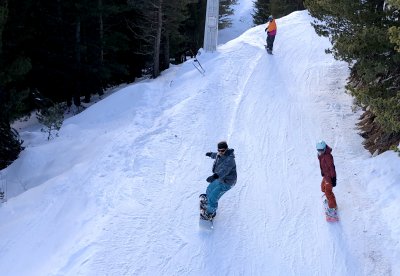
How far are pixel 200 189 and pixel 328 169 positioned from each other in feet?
9.83

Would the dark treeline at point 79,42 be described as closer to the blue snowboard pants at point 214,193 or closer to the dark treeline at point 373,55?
the dark treeline at point 373,55

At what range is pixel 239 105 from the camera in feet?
48.6

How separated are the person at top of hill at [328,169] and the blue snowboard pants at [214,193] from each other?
2.06m

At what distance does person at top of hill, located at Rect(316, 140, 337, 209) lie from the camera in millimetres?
9016

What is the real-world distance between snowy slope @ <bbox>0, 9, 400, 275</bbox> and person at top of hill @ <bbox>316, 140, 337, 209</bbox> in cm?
46

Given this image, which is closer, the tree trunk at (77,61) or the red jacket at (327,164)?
the red jacket at (327,164)

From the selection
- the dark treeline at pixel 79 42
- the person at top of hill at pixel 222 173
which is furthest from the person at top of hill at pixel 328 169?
the dark treeline at pixel 79 42

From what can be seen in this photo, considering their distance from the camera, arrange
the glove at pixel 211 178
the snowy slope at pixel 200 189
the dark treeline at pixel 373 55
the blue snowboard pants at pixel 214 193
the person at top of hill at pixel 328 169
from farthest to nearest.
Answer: the dark treeline at pixel 373 55 → the person at top of hill at pixel 328 169 → the blue snowboard pants at pixel 214 193 → the glove at pixel 211 178 → the snowy slope at pixel 200 189

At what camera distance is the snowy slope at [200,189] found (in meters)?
8.25

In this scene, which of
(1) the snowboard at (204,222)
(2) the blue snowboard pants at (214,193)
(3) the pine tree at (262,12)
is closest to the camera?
(2) the blue snowboard pants at (214,193)

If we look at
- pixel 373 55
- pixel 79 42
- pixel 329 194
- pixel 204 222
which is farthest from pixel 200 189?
pixel 79 42

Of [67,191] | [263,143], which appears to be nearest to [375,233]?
[263,143]

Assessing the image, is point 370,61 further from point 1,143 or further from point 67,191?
point 1,143

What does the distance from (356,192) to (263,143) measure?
321 centimetres
